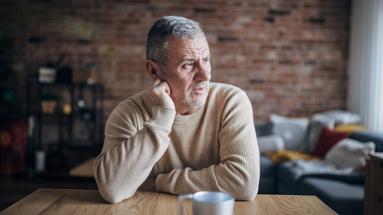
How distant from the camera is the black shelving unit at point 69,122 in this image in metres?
4.87

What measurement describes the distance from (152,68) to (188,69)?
0.14 metres

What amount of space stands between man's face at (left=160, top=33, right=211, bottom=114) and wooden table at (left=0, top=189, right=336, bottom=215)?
1.22 feet

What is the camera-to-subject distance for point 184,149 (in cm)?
147

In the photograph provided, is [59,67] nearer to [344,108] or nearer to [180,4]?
[180,4]

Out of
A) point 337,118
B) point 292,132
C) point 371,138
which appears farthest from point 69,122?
point 371,138

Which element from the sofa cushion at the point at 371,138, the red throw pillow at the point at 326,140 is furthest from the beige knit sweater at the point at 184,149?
the red throw pillow at the point at 326,140

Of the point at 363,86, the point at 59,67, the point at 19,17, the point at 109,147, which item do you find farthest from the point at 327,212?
the point at 19,17

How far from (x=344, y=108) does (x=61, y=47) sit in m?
3.54

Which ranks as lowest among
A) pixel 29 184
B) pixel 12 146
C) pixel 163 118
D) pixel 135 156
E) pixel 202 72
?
pixel 29 184

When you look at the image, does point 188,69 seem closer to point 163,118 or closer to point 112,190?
point 163,118

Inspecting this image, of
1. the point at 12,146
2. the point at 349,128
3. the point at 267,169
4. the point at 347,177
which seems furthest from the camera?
the point at 12,146

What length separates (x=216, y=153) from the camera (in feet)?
4.90

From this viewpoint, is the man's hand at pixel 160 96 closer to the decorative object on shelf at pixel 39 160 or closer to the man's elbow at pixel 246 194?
the man's elbow at pixel 246 194

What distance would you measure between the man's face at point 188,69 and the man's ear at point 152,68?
26 millimetres
